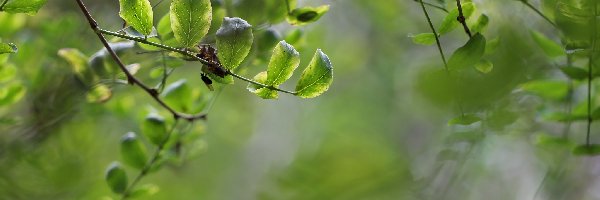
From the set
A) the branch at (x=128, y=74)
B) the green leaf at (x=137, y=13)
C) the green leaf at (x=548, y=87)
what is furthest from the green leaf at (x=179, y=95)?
the green leaf at (x=548, y=87)

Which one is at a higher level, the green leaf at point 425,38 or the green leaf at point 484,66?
the green leaf at point 425,38

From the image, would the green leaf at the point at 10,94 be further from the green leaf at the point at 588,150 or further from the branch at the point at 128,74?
the green leaf at the point at 588,150

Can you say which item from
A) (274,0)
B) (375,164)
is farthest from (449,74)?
(375,164)

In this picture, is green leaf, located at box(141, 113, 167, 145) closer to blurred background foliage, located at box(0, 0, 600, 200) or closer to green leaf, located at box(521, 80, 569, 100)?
blurred background foliage, located at box(0, 0, 600, 200)

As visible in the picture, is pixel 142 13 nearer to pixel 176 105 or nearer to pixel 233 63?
pixel 233 63

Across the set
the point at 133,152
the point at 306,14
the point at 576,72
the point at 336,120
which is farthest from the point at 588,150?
the point at 336,120
